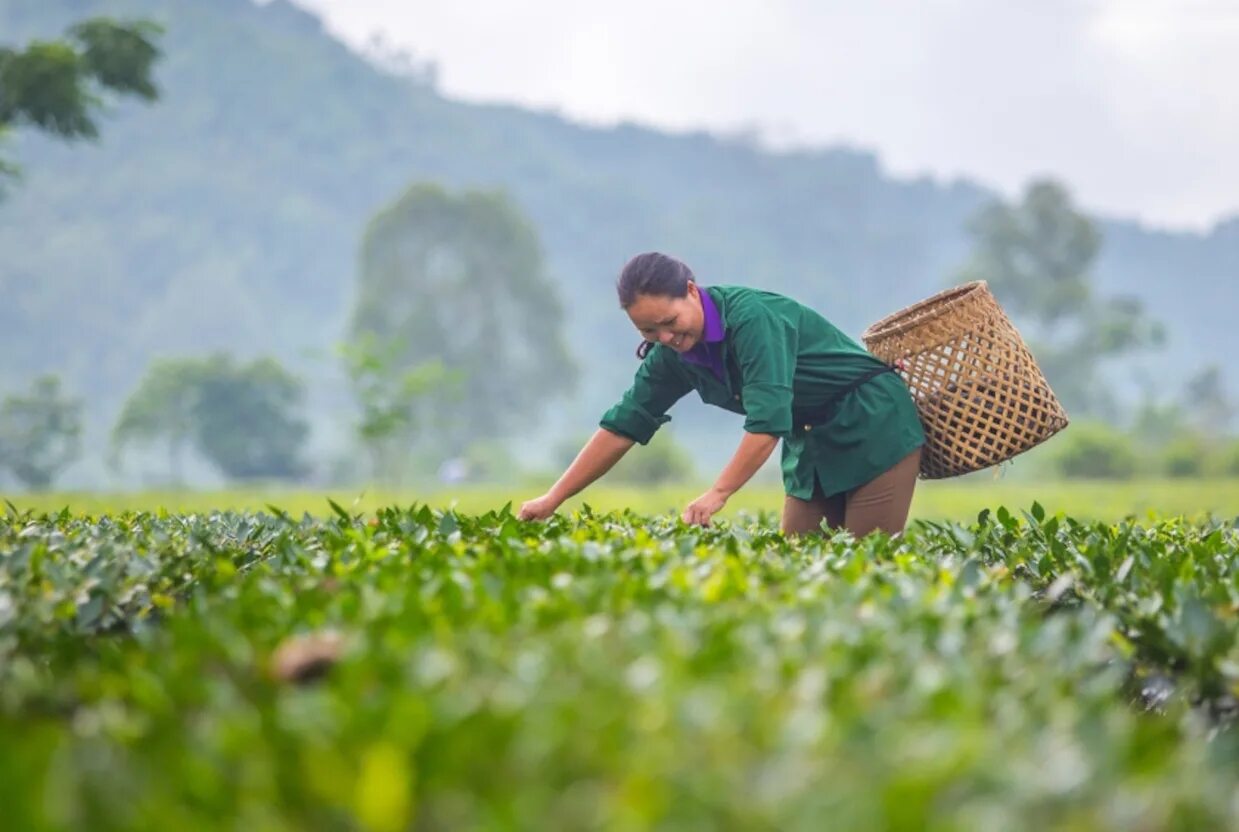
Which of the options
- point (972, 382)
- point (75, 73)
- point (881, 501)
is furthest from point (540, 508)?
point (75, 73)

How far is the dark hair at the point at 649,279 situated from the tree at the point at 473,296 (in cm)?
6020

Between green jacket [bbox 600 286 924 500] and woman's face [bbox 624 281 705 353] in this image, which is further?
green jacket [bbox 600 286 924 500]

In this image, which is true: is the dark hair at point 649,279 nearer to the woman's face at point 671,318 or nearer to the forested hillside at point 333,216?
the woman's face at point 671,318

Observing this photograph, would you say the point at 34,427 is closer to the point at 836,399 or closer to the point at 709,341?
the point at 836,399

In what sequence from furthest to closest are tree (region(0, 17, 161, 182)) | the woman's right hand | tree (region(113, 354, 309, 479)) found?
tree (region(113, 354, 309, 479)), tree (region(0, 17, 161, 182)), the woman's right hand

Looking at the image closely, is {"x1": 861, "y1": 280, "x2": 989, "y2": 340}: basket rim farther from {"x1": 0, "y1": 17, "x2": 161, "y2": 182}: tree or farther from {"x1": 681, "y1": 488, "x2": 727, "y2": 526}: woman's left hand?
{"x1": 0, "y1": 17, "x2": 161, "y2": 182}: tree

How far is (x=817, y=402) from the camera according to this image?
5.28 metres

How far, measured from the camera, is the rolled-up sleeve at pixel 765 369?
180 inches

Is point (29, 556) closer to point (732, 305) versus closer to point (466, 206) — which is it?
point (732, 305)

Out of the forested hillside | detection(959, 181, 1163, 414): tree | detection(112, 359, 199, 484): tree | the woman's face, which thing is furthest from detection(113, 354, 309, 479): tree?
the woman's face

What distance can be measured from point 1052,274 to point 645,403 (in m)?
65.8

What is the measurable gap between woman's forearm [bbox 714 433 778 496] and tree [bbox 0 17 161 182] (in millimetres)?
15985

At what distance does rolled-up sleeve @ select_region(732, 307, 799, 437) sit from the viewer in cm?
457

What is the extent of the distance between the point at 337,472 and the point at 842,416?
6379cm
